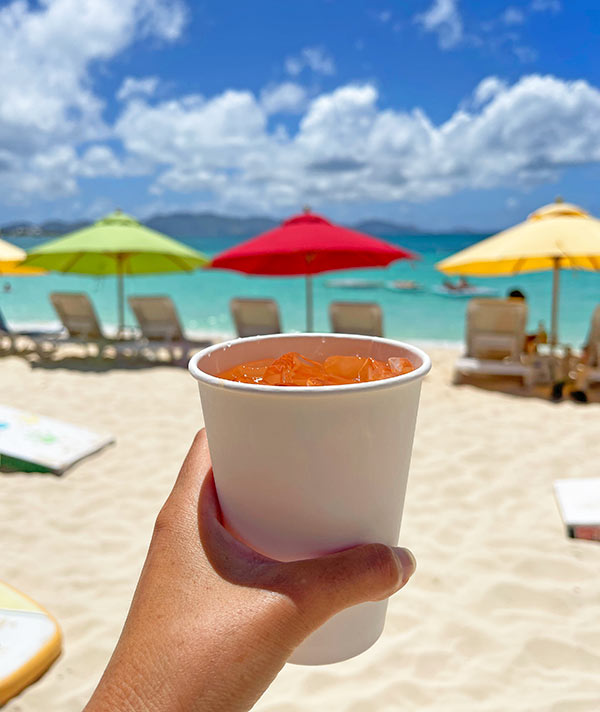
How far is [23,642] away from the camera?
8.37 ft

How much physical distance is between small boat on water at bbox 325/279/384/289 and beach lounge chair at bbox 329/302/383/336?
27.2 m

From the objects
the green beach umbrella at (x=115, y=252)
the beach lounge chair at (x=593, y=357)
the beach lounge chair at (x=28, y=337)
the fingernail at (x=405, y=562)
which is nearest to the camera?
the fingernail at (x=405, y=562)

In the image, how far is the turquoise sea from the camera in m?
21.3

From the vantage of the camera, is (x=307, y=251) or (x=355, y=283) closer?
(x=307, y=251)

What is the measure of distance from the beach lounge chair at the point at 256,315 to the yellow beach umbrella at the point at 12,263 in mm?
4138

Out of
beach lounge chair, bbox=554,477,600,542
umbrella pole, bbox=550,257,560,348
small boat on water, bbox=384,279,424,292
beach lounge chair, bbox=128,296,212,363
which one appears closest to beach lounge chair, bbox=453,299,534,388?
umbrella pole, bbox=550,257,560,348

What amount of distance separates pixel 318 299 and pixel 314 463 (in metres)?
30.6

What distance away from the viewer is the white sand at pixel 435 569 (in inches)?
96.7

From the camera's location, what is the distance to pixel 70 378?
8258 mm

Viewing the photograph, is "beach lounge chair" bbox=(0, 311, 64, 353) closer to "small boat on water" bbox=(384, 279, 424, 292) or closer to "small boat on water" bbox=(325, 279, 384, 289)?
"small boat on water" bbox=(384, 279, 424, 292)

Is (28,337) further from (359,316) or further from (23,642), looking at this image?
(23,642)

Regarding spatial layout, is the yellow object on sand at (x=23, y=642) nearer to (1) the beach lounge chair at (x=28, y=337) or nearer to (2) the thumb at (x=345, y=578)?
(2) the thumb at (x=345, y=578)

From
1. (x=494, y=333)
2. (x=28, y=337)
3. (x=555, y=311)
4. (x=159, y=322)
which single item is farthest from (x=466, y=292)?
(x=28, y=337)

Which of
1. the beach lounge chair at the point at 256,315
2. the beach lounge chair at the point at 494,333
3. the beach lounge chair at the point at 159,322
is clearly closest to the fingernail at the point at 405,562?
the beach lounge chair at the point at 494,333
